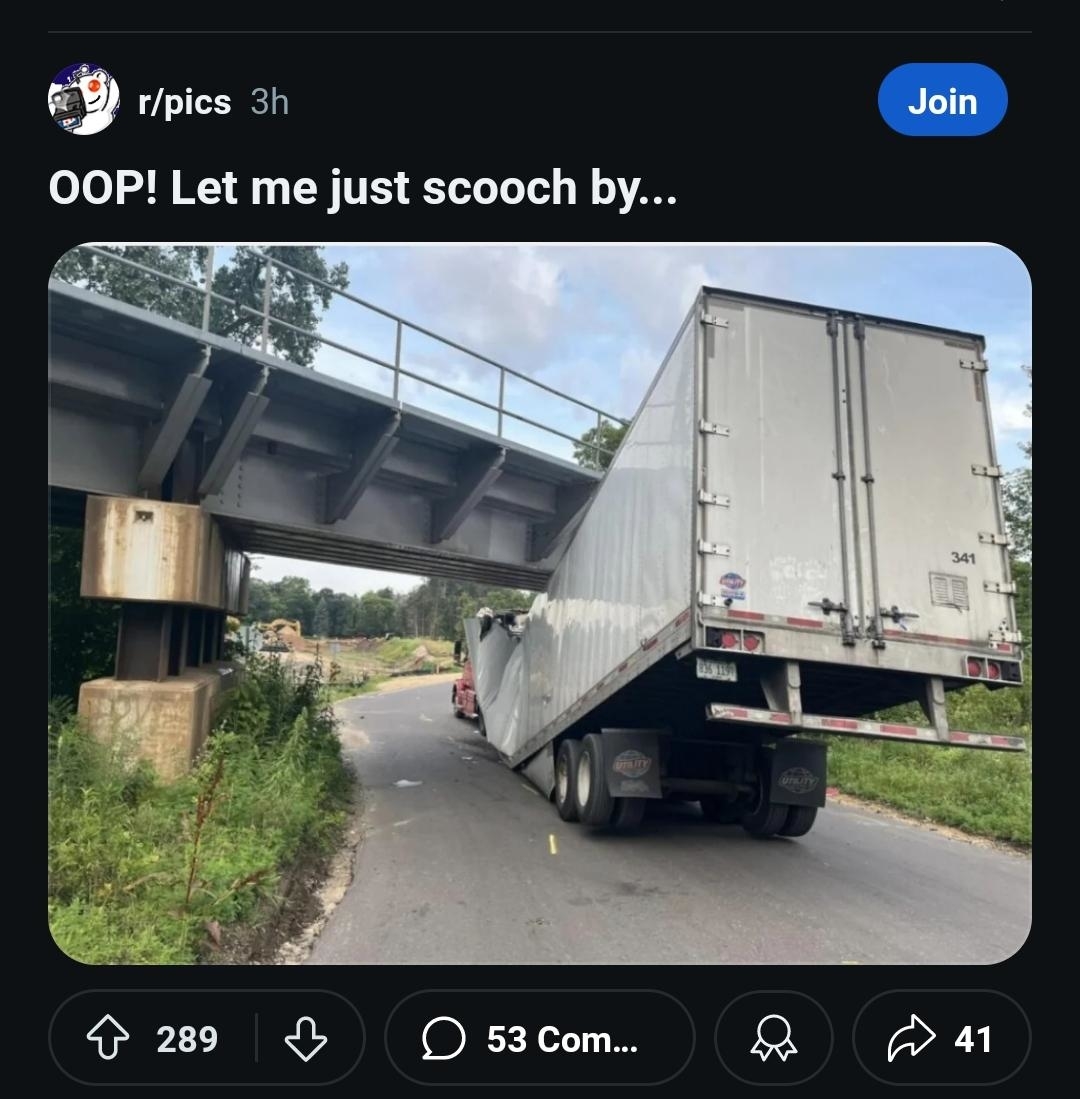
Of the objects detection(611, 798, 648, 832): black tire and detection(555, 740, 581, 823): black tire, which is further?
detection(555, 740, 581, 823): black tire

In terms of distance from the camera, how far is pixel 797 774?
796 centimetres

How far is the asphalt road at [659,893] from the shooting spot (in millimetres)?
4715

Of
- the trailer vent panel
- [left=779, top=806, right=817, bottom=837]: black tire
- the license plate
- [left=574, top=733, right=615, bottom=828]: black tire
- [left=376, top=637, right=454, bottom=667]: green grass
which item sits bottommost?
[left=376, top=637, right=454, bottom=667]: green grass

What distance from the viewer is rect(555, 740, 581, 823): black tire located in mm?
8734

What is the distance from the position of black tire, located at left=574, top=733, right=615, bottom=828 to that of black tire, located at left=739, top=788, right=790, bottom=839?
1.69 m

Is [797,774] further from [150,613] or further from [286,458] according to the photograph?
[286,458]

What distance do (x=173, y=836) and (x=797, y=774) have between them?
606 cm

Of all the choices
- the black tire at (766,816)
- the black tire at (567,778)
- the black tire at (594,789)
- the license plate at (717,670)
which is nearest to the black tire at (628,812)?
the black tire at (594,789)

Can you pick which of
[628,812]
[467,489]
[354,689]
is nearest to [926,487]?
[628,812]

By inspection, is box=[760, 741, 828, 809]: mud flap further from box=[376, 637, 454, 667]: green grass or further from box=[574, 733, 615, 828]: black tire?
box=[376, 637, 454, 667]: green grass
